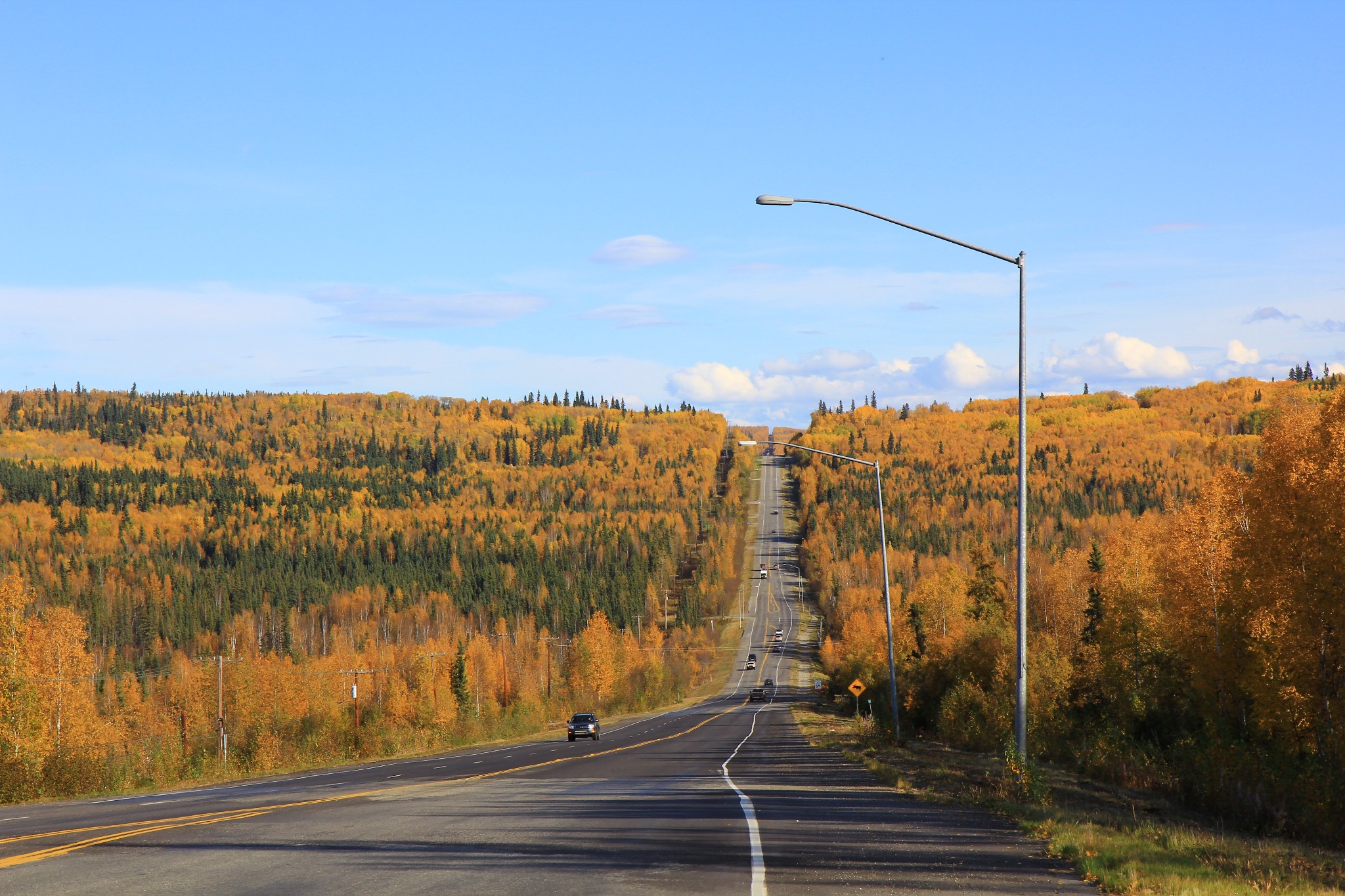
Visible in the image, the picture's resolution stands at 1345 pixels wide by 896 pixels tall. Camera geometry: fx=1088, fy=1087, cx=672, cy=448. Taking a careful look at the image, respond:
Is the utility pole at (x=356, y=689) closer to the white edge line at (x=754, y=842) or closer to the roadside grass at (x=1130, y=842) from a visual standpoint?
the roadside grass at (x=1130, y=842)

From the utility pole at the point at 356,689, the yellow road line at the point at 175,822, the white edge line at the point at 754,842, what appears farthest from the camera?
the utility pole at the point at 356,689

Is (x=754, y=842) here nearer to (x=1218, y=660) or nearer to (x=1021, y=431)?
(x=1021, y=431)

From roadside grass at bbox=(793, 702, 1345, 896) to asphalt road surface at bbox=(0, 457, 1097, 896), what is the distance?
1.65 ft

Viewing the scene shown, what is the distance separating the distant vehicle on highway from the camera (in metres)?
61.0

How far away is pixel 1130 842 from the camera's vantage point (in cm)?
1407

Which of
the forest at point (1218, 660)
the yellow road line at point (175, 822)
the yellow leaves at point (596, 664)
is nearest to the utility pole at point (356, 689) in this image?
the yellow leaves at point (596, 664)

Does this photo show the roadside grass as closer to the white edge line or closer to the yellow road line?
the white edge line

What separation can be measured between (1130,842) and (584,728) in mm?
49708

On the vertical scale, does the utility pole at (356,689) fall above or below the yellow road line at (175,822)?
below

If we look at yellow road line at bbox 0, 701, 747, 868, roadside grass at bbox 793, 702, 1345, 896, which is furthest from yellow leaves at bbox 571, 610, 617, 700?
roadside grass at bbox 793, 702, 1345, 896

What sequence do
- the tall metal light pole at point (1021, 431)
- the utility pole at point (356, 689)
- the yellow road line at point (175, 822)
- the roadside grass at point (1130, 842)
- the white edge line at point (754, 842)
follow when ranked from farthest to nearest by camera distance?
the utility pole at point (356, 689), the tall metal light pole at point (1021, 431), the yellow road line at point (175, 822), the roadside grass at point (1130, 842), the white edge line at point (754, 842)

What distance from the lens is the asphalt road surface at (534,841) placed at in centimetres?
1109

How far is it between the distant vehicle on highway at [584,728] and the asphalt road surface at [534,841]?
32.2 m

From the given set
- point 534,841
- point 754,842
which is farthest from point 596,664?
point 754,842
